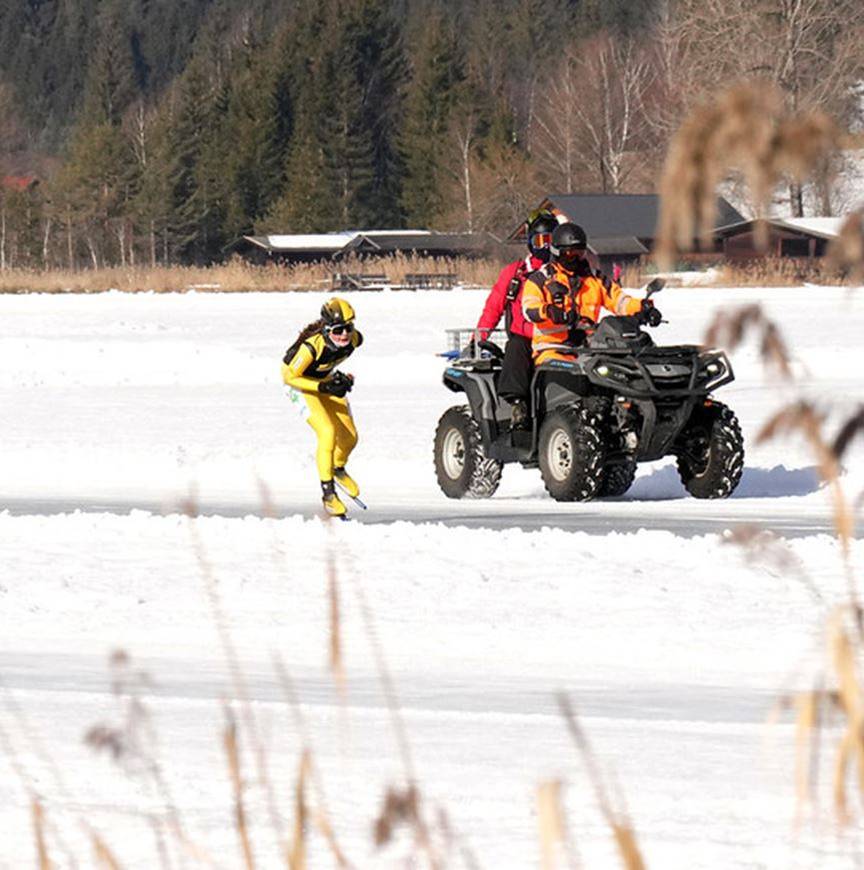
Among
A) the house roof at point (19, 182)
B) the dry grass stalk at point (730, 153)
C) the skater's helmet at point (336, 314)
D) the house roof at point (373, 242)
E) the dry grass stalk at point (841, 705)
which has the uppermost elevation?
the house roof at point (19, 182)

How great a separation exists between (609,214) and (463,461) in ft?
260

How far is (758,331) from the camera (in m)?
2.21

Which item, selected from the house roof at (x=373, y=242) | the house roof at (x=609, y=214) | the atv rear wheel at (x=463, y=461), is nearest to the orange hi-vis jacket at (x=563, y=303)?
the atv rear wheel at (x=463, y=461)

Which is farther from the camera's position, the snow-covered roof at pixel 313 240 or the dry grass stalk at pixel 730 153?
the snow-covered roof at pixel 313 240

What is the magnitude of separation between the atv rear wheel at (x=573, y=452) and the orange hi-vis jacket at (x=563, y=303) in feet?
1.69

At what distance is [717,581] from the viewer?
10.1 meters

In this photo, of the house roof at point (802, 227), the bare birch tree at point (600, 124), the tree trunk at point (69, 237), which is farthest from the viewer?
the tree trunk at point (69, 237)

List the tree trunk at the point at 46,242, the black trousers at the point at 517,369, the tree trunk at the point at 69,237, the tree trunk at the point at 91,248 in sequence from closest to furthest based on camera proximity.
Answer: the black trousers at the point at 517,369, the tree trunk at the point at 69,237, the tree trunk at the point at 46,242, the tree trunk at the point at 91,248

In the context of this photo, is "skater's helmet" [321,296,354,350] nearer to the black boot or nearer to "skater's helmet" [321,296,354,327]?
"skater's helmet" [321,296,354,327]

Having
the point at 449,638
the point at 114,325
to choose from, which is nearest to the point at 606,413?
the point at 449,638

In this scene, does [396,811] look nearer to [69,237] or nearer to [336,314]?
[336,314]

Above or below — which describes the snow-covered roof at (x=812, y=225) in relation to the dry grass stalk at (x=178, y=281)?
above

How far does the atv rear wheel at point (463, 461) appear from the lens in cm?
1692

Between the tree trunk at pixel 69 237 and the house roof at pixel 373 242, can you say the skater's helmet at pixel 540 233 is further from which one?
the tree trunk at pixel 69 237
